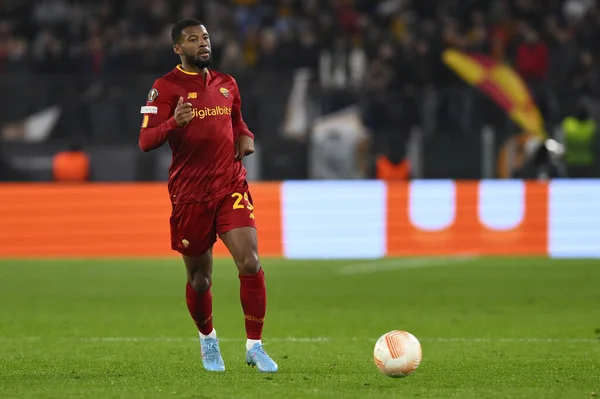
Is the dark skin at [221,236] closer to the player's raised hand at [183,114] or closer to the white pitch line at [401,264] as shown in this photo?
the player's raised hand at [183,114]

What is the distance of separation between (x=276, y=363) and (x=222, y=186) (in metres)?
1.20

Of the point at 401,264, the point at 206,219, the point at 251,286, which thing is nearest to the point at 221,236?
the point at 206,219

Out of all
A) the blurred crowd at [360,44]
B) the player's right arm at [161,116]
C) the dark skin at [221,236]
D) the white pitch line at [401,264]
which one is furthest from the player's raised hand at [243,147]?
the blurred crowd at [360,44]

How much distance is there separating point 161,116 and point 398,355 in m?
1.95

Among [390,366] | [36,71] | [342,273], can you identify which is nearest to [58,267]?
[342,273]

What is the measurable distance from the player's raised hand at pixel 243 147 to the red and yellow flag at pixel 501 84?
13494mm

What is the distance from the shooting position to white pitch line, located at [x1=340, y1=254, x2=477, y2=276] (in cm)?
1577

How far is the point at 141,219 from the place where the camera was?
17562 mm

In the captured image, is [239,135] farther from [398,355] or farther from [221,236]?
[398,355]

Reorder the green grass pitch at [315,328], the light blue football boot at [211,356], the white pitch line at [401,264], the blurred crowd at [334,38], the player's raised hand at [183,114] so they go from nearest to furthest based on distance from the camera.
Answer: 1. the green grass pitch at [315,328]
2. the player's raised hand at [183,114]
3. the light blue football boot at [211,356]
4. the white pitch line at [401,264]
5. the blurred crowd at [334,38]

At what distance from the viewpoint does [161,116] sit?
7.42m

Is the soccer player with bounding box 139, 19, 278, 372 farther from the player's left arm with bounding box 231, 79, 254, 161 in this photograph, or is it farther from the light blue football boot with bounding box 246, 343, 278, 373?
the player's left arm with bounding box 231, 79, 254, 161

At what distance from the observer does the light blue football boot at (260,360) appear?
744 centimetres

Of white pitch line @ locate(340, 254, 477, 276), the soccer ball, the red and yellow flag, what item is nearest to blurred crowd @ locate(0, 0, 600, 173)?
the red and yellow flag
